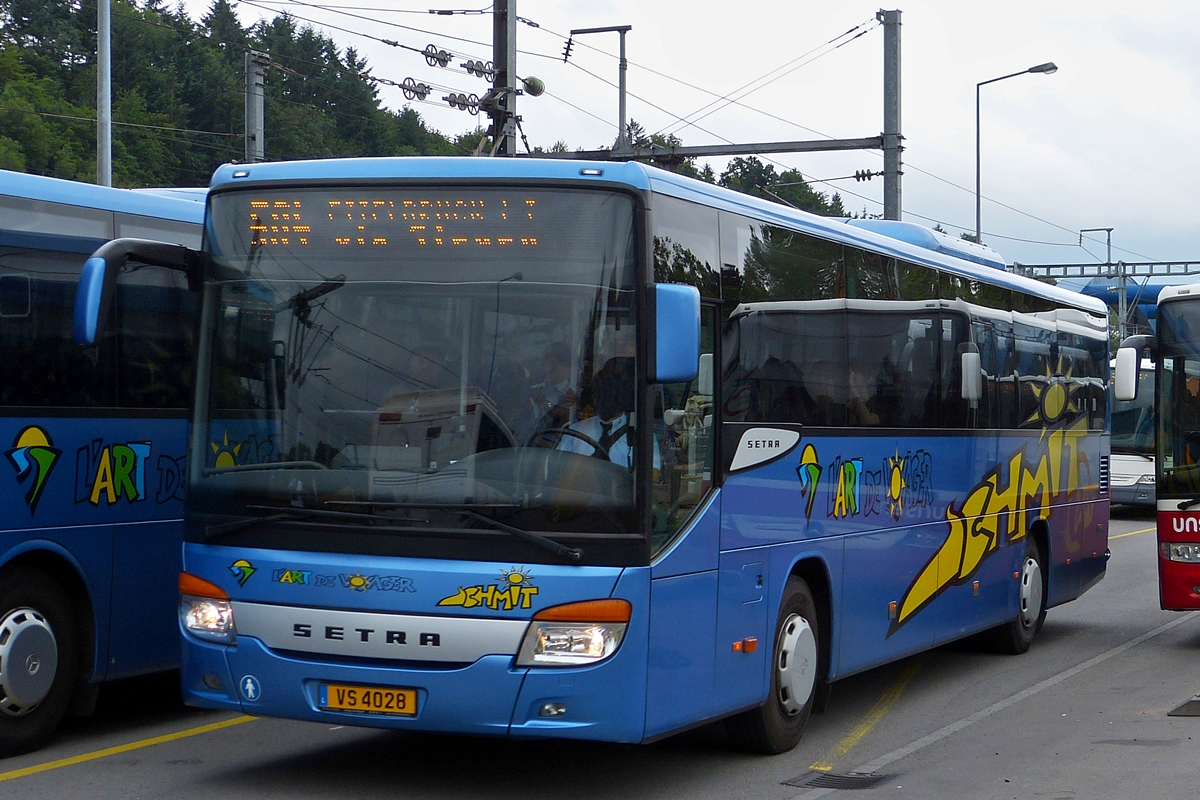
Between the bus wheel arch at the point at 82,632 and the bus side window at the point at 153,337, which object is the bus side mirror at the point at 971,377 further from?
the bus wheel arch at the point at 82,632

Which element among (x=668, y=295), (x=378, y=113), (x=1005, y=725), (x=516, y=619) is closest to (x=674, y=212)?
(x=668, y=295)

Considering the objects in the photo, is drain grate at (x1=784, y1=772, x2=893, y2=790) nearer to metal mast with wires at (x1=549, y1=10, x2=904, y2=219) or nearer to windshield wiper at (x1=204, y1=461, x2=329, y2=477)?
windshield wiper at (x1=204, y1=461, x2=329, y2=477)

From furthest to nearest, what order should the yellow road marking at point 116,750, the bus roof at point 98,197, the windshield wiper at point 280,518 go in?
the bus roof at point 98,197 → the yellow road marking at point 116,750 → the windshield wiper at point 280,518

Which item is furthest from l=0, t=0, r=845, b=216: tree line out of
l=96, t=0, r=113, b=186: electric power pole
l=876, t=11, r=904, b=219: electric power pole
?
l=96, t=0, r=113, b=186: electric power pole

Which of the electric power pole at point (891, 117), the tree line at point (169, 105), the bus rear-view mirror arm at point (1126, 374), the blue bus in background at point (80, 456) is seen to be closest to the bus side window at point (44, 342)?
the blue bus in background at point (80, 456)

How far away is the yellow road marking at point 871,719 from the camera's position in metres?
8.74

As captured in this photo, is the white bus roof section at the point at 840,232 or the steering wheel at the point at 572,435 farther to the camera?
the white bus roof section at the point at 840,232

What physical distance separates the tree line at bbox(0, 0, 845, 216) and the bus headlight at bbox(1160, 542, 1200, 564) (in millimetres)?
51283

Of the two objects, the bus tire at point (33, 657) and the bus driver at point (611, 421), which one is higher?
the bus driver at point (611, 421)

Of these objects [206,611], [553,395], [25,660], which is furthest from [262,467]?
[25,660]

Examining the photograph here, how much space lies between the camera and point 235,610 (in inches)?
287

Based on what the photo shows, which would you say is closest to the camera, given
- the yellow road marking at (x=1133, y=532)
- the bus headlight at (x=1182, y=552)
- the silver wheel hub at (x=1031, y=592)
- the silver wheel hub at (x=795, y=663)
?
the silver wheel hub at (x=795, y=663)

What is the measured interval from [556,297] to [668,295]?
0.51m

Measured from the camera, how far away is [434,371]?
7.00 metres
